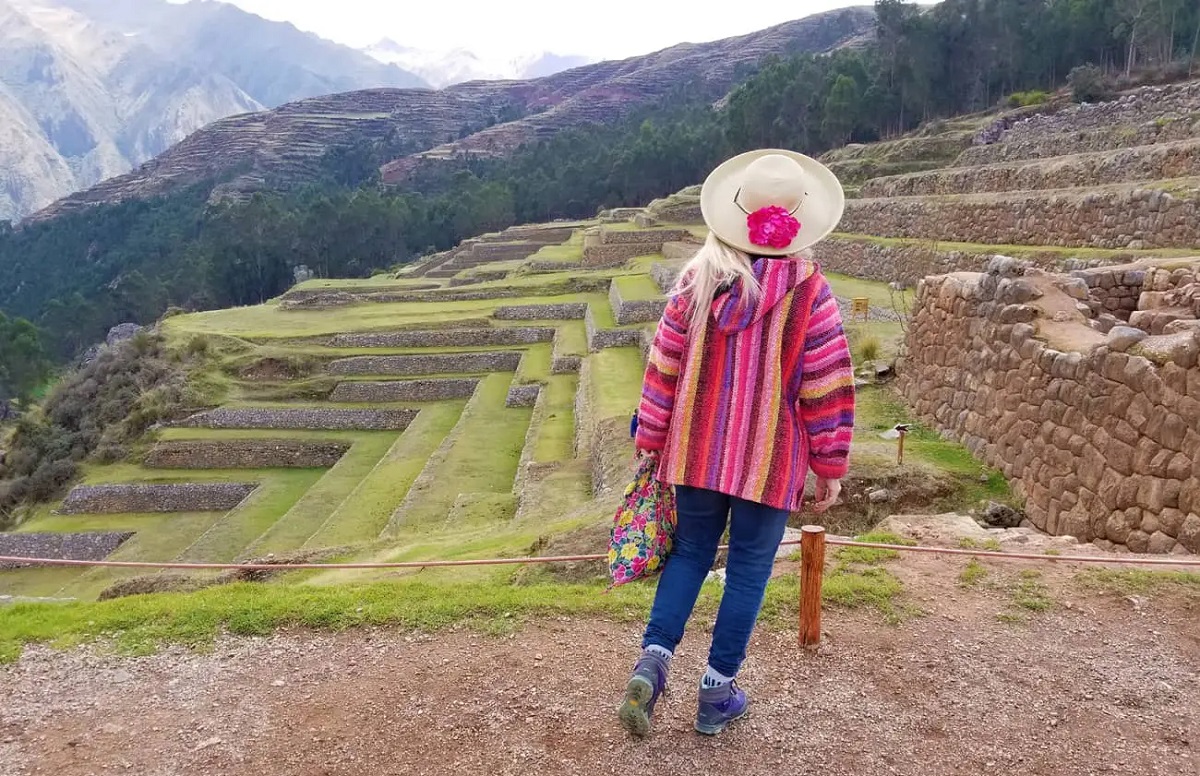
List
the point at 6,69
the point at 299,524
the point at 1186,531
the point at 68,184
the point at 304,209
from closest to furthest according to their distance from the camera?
1. the point at 1186,531
2. the point at 299,524
3. the point at 304,209
4. the point at 68,184
5. the point at 6,69

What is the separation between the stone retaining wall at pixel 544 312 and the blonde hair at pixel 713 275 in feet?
71.8

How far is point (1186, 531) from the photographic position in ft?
13.3

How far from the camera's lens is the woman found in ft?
7.62

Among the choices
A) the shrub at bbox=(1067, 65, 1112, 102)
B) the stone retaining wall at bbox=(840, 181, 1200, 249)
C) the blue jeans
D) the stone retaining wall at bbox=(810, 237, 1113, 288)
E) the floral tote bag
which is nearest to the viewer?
the blue jeans

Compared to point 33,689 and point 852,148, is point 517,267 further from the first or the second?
point 33,689

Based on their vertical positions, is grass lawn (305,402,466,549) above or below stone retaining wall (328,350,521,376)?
below

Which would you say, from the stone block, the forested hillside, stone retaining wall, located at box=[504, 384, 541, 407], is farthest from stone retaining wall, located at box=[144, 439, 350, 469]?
the forested hillside

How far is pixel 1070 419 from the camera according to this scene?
4992 mm

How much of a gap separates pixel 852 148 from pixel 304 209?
4335cm

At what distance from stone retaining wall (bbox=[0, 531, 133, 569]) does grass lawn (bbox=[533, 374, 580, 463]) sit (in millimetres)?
10131

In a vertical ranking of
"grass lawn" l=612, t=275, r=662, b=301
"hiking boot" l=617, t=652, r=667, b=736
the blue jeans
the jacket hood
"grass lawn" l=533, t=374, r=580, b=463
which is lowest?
"grass lawn" l=533, t=374, r=580, b=463

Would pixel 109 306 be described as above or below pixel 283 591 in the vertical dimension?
below

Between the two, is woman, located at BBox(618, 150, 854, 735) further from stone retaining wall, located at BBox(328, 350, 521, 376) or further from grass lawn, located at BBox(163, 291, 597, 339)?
grass lawn, located at BBox(163, 291, 597, 339)

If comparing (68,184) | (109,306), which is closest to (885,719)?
(109,306)
